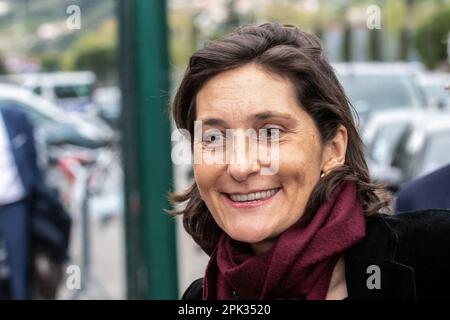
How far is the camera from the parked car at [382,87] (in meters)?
4.32

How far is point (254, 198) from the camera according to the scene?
4.79ft

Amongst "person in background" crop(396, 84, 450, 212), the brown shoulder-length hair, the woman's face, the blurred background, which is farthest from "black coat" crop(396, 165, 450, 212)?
the blurred background

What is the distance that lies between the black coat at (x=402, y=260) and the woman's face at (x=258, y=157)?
0.13 m

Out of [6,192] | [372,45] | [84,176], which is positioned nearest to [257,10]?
[372,45]

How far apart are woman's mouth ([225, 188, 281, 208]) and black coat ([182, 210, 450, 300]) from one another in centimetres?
17

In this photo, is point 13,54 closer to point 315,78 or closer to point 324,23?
point 324,23

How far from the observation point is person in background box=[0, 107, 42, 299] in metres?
4.34

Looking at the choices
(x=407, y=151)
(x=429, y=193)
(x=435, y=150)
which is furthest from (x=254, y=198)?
(x=407, y=151)

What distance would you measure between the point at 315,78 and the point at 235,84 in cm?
15

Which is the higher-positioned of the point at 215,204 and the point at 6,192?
the point at 215,204

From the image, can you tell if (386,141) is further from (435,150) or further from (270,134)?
(270,134)

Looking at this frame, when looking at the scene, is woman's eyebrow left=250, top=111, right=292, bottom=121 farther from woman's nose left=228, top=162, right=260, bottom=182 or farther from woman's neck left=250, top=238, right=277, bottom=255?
woman's neck left=250, top=238, right=277, bottom=255
